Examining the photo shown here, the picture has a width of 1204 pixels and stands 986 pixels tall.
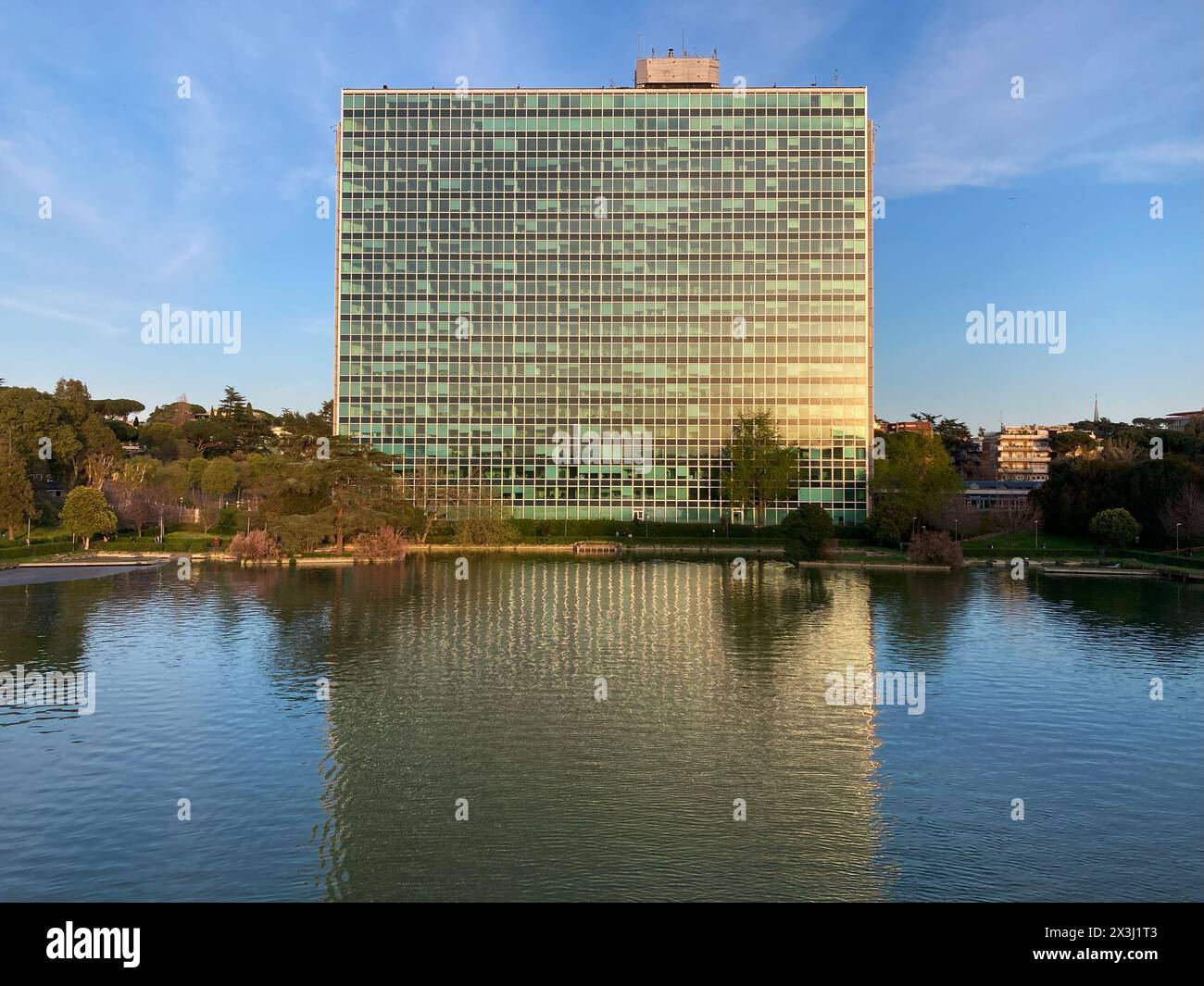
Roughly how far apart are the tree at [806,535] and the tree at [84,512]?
64.3 meters

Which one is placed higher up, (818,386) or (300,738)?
(818,386)

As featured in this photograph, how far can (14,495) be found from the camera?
263 ft

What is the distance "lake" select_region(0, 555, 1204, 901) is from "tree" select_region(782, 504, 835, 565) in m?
33.3

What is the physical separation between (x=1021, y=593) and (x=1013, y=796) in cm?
4462

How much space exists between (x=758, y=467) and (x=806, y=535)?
27568 mm

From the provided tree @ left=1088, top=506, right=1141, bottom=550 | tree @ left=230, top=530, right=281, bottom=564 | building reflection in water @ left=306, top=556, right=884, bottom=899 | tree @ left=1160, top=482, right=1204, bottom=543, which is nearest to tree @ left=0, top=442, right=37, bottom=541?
tree @ left=230, top=530, right=281, bottom=564

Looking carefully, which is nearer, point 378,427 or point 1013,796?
point 1013,796

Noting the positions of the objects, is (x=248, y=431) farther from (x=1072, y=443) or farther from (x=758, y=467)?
(x=1072, y=443)

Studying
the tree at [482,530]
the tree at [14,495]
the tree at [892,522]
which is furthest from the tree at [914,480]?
the tree at [14,495]

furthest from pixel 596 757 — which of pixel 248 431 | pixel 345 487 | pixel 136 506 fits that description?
pixel 248 431

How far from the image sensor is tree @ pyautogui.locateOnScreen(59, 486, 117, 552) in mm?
82375

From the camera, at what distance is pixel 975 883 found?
1752 cm
